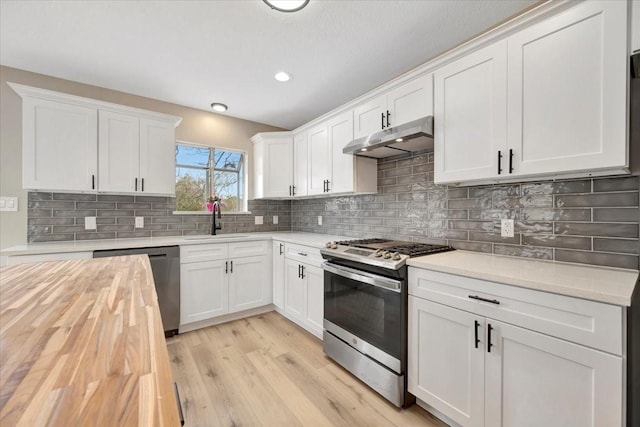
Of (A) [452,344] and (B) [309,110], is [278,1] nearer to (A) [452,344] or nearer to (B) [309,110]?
(B) [309,110]

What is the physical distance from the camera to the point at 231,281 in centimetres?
308

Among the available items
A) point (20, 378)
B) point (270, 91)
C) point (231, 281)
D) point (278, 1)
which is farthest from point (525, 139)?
point (231, 281)

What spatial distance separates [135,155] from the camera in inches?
110

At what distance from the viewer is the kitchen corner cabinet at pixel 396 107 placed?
1994 millimetres

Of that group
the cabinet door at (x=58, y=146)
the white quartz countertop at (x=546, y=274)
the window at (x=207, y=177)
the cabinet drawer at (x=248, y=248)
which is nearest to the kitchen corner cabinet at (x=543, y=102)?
the white quartz countertop at (x=546, y=274)

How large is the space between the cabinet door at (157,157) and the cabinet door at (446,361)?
8.85 ft

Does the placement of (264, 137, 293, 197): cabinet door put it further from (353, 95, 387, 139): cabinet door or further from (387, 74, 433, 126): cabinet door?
(387, 74, 433, 126): cabinet door

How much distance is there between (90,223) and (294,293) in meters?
2.20

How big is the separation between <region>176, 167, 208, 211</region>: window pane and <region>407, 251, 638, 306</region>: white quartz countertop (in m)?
2.84

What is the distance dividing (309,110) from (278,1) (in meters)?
1.79

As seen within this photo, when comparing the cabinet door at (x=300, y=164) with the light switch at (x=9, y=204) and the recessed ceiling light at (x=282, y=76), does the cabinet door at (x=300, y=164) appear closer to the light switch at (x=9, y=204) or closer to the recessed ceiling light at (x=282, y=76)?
the recessed ceiling light at (x=282, y=76)

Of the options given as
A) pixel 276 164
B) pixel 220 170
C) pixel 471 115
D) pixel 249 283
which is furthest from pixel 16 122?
pixel 471 115

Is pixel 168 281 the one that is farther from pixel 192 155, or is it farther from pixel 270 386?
pixel 192 155

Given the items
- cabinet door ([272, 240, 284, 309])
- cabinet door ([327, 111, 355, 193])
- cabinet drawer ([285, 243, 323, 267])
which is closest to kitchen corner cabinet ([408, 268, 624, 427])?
cabinet drawer ([285, 243, 323, 267])
